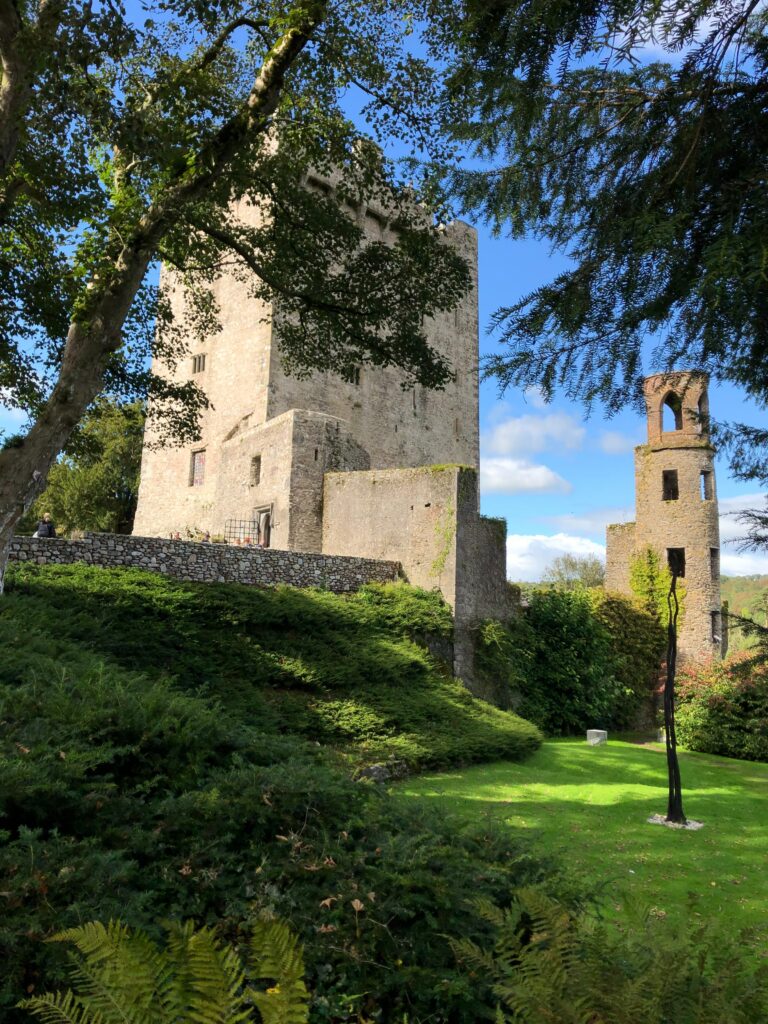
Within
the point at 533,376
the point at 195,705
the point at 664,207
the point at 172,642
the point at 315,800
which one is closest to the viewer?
the point at 664,207

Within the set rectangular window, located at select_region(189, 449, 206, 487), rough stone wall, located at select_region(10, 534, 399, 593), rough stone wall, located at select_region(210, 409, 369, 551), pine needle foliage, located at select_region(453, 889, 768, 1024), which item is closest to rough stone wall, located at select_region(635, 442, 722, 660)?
rough stone wall, located at select_region(210, 409, 369, 551)

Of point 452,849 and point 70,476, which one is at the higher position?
point 70,476

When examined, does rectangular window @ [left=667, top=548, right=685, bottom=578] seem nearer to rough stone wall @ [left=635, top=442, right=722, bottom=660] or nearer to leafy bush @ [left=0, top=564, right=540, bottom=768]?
rough stone wall @ [left=635, top=442, right=722, bottom=660]

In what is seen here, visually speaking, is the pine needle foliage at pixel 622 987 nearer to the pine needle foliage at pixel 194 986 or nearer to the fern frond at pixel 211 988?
the pine needle foliage at pixel 194 986

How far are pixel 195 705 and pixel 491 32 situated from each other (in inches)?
201

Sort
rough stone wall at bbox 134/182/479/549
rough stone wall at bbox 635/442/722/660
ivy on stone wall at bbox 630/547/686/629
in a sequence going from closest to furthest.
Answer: ivy on stone wall at bbox 630/547/686/629
rough stone wall at bbox 635/442/722/660
rough stone wall at bbox 134/182/479/549

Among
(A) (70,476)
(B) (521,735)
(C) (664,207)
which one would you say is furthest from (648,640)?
(A) (70,476)

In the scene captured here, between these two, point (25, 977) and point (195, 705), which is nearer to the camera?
point (25, 977)

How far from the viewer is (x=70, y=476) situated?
32844mm

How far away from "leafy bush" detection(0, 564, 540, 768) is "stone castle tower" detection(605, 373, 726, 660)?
1322cm

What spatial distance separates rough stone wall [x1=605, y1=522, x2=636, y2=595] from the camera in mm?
26734

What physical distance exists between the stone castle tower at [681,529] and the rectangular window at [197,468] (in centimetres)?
1703

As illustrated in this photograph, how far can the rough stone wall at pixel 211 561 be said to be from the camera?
12.9 metres

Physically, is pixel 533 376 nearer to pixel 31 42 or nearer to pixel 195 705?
pixel 195 705
